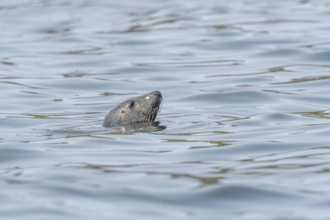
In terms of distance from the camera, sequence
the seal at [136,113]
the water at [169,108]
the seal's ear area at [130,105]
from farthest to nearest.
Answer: the seal's ear area at [130,105] < the seal at [136,113] < the water at [169,108]

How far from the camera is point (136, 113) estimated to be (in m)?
14.4

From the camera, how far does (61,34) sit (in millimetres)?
23656

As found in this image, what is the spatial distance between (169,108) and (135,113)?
148cm

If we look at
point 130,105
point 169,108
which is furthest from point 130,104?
point 169,108

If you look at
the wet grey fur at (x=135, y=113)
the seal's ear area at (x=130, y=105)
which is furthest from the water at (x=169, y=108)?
the seal's ear area at (x=130, y=105)

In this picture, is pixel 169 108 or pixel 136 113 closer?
pixel 136 113

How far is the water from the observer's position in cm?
968

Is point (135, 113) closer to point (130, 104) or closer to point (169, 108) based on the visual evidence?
point (130, 104)

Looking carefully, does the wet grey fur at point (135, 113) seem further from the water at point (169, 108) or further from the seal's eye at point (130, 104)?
the water at point (169, 108)

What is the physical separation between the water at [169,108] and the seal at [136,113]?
0.33 m

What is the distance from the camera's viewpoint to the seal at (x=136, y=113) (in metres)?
14.2

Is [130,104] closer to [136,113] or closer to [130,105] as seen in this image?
[130,105]

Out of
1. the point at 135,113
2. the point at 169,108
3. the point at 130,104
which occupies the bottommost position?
the point at 169,108

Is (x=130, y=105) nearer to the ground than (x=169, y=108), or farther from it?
farther from it
